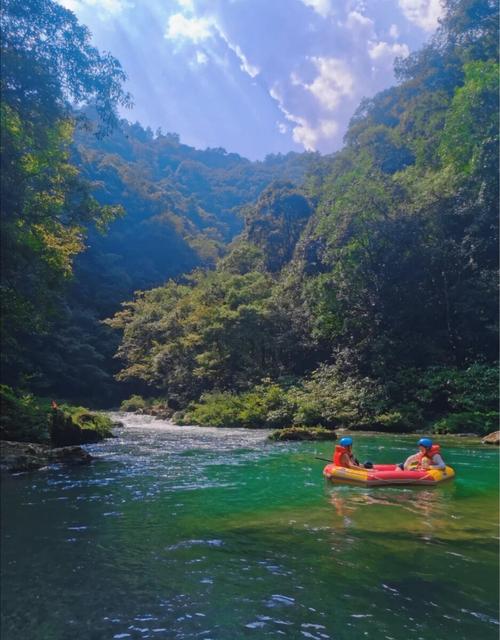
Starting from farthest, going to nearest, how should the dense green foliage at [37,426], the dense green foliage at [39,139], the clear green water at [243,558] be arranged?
1. the dense green foliage at [37,426]
2. the dense green foliage at [39,139]
3. the clear green water at [243,558]

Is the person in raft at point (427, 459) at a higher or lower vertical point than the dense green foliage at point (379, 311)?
lower

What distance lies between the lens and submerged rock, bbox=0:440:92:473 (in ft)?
A: 32.9

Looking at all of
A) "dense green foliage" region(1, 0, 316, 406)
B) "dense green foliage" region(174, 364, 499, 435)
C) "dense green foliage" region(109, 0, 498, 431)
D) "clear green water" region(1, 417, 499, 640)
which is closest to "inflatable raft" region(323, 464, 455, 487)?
"clear green water" region(1, 417, 499, 640)

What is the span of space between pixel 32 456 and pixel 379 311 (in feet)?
58.3

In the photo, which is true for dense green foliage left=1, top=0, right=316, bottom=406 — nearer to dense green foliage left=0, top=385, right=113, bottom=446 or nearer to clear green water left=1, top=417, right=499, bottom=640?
dense green foliage left=0, top=385, right=113, bottom=446

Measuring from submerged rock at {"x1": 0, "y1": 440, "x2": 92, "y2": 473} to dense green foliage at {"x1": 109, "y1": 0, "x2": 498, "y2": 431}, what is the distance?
36.8 feet

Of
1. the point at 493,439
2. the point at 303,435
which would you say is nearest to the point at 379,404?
the point at 303,435

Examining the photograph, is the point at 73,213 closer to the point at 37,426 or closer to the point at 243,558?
the point at 37,426

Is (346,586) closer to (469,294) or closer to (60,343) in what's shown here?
(469,294)

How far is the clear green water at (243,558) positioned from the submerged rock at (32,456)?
61cm

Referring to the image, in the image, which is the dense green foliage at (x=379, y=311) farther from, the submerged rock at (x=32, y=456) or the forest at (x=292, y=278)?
the submerged rock at (x=32, y=456)

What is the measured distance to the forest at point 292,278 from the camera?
10398 mm

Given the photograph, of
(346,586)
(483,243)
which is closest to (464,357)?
(483,243)

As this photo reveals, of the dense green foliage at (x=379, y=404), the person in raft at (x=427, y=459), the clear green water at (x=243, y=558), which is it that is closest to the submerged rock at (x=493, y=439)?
the dense green foliage at (x=379, y=404)
